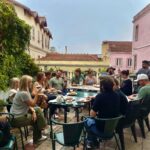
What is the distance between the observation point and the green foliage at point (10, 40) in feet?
28.0

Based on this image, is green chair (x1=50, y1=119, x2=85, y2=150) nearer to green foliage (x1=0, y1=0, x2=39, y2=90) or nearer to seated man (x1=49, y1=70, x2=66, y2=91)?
seated man (x1=49, y1=70, x2=66, y2=91)

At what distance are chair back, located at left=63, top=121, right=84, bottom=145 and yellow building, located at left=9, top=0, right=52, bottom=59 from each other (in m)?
22.0

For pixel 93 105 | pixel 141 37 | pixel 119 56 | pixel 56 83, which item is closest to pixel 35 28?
pixel 119 56

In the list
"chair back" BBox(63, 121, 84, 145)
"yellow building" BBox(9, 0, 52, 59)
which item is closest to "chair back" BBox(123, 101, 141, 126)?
"chair back" BBox(63, 121, 84, 145)

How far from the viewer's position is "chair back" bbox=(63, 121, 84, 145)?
349 centimetres

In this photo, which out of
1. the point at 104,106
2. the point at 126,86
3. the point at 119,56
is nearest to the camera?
the point at 104,106

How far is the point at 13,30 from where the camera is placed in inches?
360

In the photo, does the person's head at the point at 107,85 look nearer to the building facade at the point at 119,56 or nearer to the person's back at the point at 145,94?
the person's back at the point at 145,94

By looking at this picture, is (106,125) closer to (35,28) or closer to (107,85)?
(107,85)

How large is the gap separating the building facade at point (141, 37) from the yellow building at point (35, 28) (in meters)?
10.9

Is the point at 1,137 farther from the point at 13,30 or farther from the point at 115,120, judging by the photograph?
the point at 13,30

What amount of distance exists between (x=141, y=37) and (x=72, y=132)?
52.7 feet

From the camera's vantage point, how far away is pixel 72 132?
3545mm

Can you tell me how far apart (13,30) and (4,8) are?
0.86 metres
